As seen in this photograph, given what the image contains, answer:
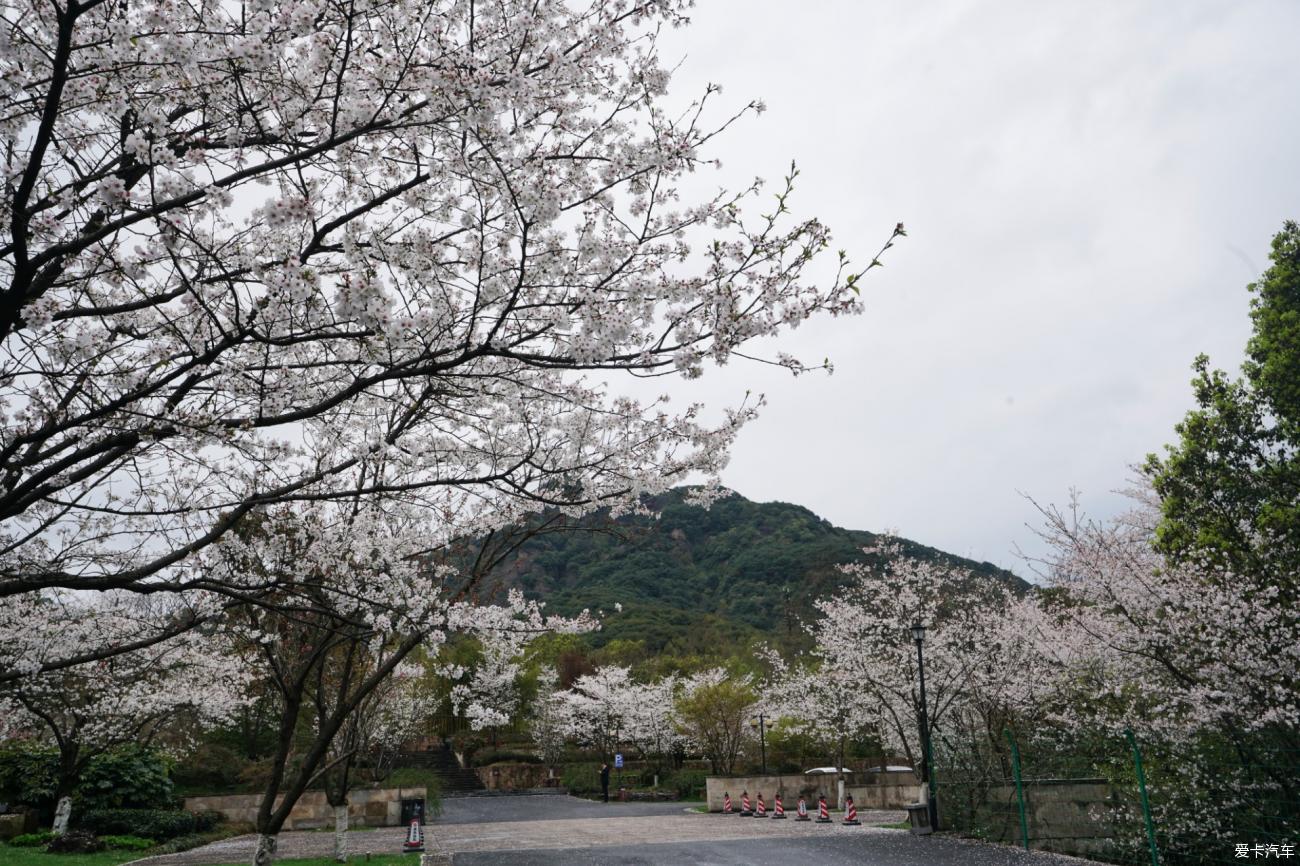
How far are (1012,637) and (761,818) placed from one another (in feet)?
27.4

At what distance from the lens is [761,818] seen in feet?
66.8

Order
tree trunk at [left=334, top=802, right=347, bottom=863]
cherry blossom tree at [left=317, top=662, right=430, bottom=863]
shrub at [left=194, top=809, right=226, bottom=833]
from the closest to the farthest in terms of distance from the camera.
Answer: cherry blossom tree at [left=317, top=662, right=430, bottom=863]
tree trunk at [left=334, top=802, right=347, bottom=863]
shrub at [left=194, top=809, right=226, bottom=833]

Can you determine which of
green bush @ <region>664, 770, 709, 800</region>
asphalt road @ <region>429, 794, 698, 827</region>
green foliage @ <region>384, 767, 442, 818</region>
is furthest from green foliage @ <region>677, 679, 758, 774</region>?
green foliage @ <region>384, 767, 442, 818</region>

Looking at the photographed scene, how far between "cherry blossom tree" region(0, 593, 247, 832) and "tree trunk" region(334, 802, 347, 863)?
137 inches

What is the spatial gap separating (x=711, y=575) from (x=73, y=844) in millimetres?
57844

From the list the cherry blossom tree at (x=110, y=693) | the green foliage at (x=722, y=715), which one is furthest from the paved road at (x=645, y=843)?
the green foliage at (x=722, y=715)

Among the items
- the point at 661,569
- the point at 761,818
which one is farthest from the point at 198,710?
the point at 661,569

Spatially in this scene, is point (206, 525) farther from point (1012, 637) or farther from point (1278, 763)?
point (1012, 637)

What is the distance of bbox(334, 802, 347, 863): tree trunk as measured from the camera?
41.2ft

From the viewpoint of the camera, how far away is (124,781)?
19375mm

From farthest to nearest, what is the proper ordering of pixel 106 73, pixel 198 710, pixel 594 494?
1. pixel 198 710
2. pixel 594 494
3. pixel 106 73

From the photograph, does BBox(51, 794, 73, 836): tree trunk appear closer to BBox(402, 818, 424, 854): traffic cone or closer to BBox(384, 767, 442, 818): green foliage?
BBox(402, 818, 424, 854): traffic cone

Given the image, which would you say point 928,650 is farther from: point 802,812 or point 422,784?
point 422,784

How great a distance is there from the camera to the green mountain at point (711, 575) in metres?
50.3
